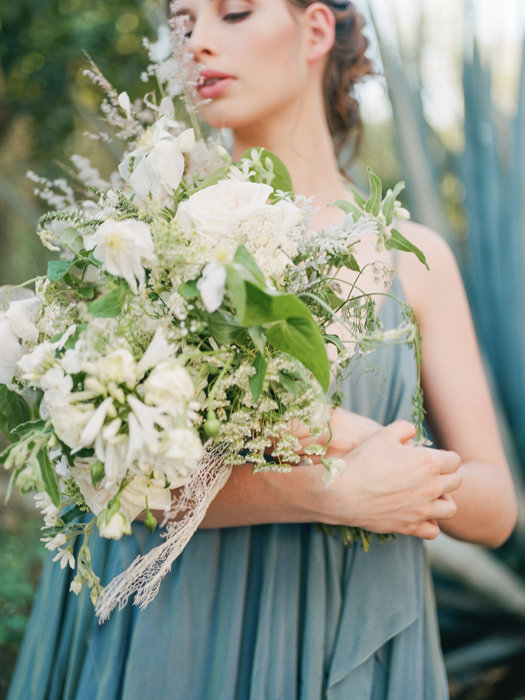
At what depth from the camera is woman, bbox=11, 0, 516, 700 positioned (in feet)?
3.46

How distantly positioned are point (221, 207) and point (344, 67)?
3.12 ft

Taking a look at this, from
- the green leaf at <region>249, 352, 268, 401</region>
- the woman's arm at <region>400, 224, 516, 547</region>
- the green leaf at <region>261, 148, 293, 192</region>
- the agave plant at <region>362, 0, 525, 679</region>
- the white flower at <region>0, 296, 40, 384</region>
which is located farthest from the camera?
the agave plant at <region>362, 0, 525, 679</region>

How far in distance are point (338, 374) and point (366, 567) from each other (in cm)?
43

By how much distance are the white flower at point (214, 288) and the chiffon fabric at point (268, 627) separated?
0.52 m

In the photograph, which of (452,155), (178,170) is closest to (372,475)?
(178,170)

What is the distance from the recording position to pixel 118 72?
3.40 meters

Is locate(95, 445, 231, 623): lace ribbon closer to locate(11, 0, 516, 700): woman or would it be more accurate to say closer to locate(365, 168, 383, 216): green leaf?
locate(11, 0, 516, 700): woman

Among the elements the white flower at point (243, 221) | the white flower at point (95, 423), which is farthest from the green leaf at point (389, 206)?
the white flower at point (95, 423)

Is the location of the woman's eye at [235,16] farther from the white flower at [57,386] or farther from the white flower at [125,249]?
the white flower at [57,386]

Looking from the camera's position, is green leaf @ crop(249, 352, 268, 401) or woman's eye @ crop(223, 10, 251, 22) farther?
woman's eye @ crop(223, 10, 251, 22)

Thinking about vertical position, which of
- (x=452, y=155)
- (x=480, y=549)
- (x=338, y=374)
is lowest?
(x=480, y=549)

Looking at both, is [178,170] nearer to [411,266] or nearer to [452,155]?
[411,266]

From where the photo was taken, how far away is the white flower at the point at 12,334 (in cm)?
85

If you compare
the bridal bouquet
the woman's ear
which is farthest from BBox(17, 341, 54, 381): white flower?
the woman's ear
